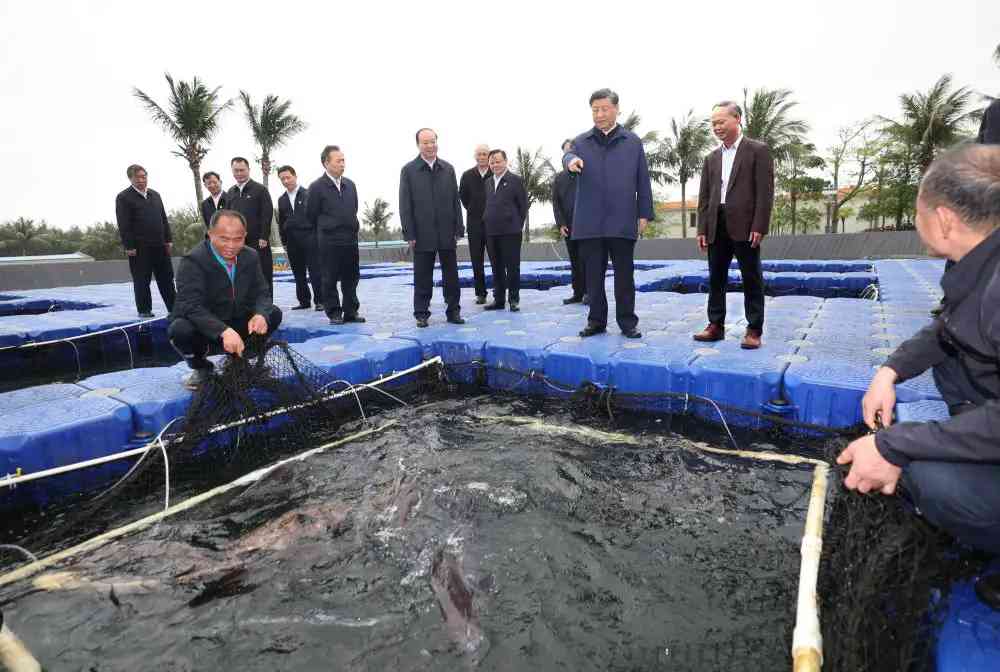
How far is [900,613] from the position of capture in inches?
51.8

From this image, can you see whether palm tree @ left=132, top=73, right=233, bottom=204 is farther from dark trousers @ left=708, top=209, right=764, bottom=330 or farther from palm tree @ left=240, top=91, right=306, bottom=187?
dark trousers @ left=708, top=209, right=764, bottom=330

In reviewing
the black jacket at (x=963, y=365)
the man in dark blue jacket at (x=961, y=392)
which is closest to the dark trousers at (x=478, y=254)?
the black jacket at (x=963, y=365)

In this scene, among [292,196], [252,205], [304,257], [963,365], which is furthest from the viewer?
[304,257]

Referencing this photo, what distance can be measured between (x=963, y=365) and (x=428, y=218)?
433 centimetres

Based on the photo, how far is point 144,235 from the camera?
629 cm

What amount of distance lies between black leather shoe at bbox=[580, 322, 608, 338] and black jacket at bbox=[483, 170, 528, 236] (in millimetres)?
1824

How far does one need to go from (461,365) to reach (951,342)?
3245 mm

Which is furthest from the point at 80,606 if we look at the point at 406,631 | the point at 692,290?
the point at 692,290

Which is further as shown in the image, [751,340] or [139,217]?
[139,217]

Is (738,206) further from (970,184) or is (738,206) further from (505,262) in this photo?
(505,262)

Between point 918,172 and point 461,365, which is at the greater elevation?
point 918,172

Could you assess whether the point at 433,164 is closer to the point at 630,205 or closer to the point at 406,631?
the point at 630,205

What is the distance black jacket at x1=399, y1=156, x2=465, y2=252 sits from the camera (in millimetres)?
5082

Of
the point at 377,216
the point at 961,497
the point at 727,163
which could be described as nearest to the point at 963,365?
the point at 961,497
